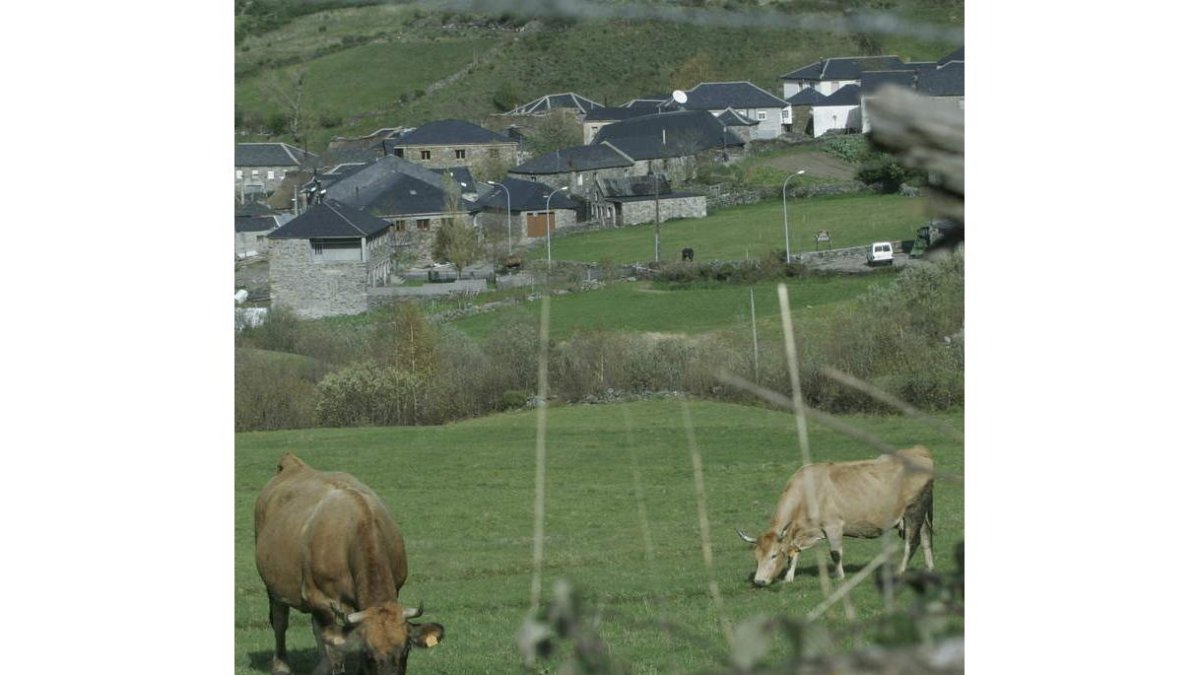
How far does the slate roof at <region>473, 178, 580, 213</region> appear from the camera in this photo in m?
9.27

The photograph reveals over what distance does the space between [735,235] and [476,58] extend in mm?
1866

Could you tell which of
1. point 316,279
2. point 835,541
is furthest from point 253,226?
point 835,541

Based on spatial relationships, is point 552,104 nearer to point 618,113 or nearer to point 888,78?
point 618,113

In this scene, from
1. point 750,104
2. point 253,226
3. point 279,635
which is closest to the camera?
point 279,635

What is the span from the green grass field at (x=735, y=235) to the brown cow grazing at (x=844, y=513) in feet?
4.24

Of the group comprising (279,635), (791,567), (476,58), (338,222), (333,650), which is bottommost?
(791,567)

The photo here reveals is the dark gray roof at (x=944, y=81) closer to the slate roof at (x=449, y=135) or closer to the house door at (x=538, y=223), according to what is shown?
the house door at (x=538, y=223)

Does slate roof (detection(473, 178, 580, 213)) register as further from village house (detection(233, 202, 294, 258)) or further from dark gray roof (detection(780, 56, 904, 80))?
dark gray roof (detection(780, 56, 904, 80))

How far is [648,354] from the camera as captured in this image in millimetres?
9219

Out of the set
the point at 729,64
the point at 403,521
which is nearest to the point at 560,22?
the point at 729,64

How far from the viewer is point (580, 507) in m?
9.63

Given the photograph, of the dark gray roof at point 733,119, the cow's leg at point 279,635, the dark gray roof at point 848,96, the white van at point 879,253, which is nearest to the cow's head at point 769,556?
the white van at point 879,253
